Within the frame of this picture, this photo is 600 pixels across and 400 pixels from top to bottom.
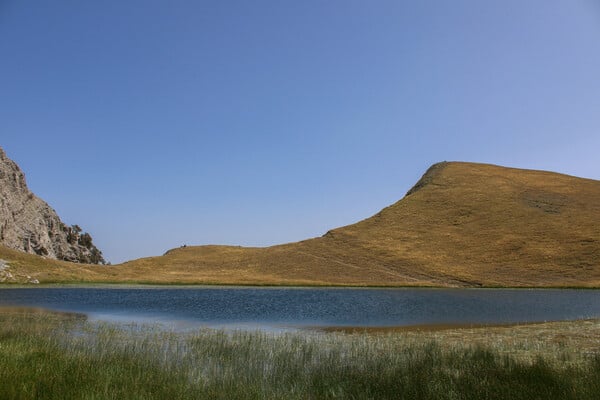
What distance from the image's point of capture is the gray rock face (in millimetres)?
92000

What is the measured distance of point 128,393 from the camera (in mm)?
9898

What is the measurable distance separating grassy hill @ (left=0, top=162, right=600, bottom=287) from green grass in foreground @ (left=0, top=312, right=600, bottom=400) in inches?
2420

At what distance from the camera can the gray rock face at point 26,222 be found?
92000mm

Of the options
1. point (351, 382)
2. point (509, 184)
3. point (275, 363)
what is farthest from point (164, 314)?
point (509, 184)

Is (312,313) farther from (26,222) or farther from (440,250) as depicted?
(26,222)

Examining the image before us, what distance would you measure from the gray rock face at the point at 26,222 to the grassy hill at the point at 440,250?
17.0 metres

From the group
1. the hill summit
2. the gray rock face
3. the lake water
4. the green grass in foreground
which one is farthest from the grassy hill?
the green grass in foreground

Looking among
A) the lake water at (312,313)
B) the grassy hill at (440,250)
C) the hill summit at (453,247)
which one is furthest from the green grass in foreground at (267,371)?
the hill summit at (453,247)

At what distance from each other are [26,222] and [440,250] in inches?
3378

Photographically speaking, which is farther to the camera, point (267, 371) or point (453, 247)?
point (453, 247)

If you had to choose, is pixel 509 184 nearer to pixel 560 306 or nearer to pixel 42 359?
pixel 560 306

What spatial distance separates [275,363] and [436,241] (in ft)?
321

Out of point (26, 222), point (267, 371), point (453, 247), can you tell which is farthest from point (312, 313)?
point (26, 222)

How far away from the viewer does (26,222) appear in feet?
320
